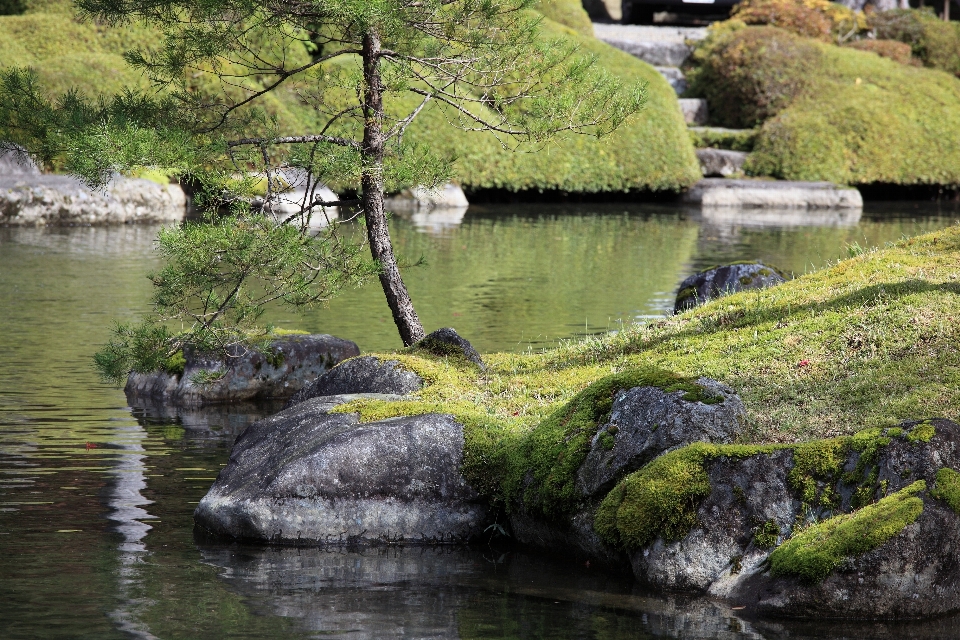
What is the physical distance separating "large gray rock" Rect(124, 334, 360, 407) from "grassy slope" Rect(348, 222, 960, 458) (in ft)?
6.96

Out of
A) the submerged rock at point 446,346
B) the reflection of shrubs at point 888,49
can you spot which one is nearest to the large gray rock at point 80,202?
the submerged rock at point 446,346

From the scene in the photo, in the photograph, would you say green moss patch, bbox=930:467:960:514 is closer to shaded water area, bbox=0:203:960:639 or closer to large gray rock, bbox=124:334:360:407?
shaded water area, bbox=0:203:960:639

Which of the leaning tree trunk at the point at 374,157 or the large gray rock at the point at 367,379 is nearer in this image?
the large gray rock at the point at 367,379

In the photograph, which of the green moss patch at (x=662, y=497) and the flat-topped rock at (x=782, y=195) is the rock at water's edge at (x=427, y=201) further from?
the green moss patch at (x=662, y=497)

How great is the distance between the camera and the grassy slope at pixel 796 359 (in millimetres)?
8227

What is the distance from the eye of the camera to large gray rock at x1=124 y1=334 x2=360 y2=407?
40.8 ft

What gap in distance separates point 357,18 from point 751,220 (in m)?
25.2

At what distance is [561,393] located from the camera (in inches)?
384

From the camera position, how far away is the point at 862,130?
41.1 metres

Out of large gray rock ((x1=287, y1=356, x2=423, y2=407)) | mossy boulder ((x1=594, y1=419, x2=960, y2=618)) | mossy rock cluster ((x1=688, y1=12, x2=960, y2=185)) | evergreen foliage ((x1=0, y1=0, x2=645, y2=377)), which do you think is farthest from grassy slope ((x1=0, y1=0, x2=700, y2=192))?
mossy boulder ((x1=594, y1=419, x2=960, y2=618))

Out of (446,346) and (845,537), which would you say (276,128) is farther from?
(845,537)

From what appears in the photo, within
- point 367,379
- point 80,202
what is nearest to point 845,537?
point 367,379

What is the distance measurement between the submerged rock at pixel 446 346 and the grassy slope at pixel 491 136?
896 inches

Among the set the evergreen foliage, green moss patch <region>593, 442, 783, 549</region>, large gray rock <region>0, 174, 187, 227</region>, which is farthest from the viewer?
large gray rock <region>0, 174, 187, 227</region>
